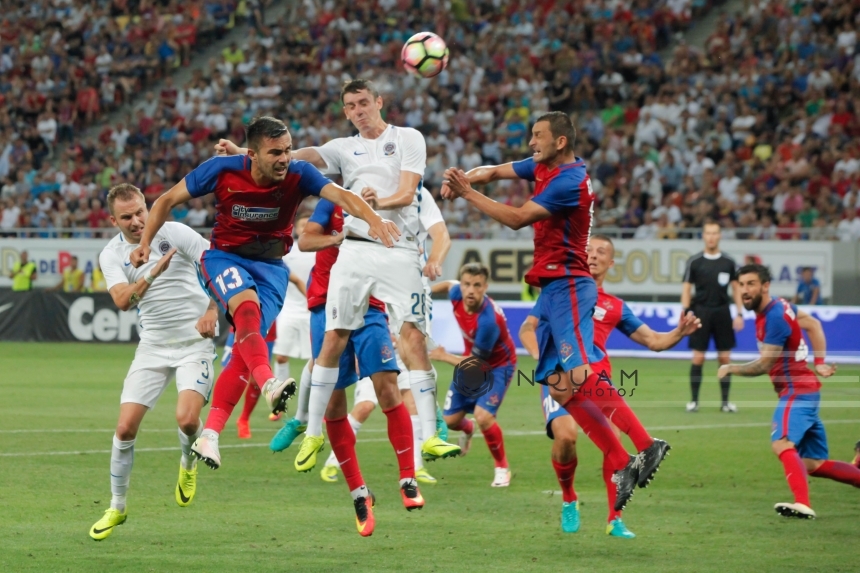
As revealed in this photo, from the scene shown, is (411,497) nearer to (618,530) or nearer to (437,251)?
(618,530)

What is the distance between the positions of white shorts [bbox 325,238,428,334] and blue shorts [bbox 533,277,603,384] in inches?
41.3

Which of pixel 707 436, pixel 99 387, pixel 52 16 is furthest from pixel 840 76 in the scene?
pixel 52 16

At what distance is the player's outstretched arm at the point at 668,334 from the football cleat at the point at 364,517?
228cm

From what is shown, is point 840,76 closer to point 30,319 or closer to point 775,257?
point 775,257

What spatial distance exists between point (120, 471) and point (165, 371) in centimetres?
78

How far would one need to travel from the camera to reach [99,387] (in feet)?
55.5

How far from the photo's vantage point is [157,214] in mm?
7199

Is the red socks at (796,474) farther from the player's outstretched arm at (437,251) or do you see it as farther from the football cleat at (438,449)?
the player's outstretched arm at (437,251)

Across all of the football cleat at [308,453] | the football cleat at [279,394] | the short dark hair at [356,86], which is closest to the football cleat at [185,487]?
the football cleat at [308,453]

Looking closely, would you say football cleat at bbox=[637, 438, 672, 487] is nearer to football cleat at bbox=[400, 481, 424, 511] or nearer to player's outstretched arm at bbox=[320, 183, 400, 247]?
football cleat at bbox=[400, 481, 424, 511]

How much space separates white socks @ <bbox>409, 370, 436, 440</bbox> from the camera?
873cm

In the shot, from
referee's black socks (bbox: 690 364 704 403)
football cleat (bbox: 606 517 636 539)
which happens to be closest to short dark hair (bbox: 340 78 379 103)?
football cleat (bbox: 606 517 636 539)

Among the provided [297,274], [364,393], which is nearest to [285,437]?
[364,393]

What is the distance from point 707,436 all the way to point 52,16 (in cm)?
2711
